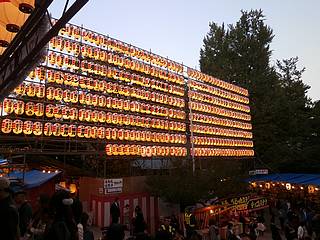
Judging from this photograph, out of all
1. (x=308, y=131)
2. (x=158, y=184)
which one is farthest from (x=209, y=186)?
(x=308, y=131)

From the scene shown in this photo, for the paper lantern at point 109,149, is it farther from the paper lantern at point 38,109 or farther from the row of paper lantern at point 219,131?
the row of paper lantern at point 219,131

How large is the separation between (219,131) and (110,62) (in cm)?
1393

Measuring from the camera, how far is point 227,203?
18250 mm

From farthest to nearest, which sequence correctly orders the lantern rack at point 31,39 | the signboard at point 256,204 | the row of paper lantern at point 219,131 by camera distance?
the row of paper lantern at point 219,131 → the signboard at point 256,204 → the lantern rack at point 31,39

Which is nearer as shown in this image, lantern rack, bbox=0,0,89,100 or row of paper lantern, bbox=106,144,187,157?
lantern rack, bbox=0,0,89,100

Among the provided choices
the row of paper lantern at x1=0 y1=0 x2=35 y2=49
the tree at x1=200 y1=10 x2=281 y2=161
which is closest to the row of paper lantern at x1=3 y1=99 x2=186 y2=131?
the row of paper lantern at x1=0 y1=0 x2=35 y2=49

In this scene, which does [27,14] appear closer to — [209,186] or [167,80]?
[209,186]

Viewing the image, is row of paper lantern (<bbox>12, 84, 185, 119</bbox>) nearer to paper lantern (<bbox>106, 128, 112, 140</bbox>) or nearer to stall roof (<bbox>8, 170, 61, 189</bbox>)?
paper lantern (<bbox>106, 128, 112, 140</bbox>)

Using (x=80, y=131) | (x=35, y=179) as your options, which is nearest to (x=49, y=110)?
(x=80, y=131)

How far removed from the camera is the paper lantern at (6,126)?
14.7 metres

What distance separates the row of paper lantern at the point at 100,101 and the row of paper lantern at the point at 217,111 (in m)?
2.83

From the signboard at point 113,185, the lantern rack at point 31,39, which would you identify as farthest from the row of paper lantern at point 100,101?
the lantern rack at point 31,39

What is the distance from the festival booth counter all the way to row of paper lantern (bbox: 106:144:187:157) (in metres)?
5.89

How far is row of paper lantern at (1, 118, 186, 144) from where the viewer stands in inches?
591
